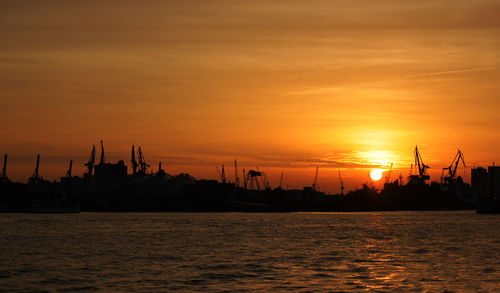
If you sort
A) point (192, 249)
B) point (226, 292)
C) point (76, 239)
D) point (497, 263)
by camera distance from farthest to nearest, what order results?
point (76, 239)
point (192, 249)
point (497, 263)
point (226, 292)

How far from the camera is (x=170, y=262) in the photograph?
6794 centimetres

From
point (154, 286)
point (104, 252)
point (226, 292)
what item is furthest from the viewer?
point (104, 252)

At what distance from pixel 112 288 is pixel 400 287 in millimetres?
20210

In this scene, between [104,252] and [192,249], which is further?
[192,249]

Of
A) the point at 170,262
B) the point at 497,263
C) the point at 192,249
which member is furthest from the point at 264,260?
the point at 497,263

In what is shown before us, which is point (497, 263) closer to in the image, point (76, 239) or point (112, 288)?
point (112, 288)

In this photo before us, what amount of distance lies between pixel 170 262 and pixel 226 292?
22.2 metres

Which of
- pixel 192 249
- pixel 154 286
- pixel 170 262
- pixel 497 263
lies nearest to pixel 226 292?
pixel 154 286

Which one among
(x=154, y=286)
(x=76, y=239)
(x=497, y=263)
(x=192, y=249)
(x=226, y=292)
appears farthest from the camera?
(x=76, y=239)

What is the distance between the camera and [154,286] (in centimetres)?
4975

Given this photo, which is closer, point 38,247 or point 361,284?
point 361,284

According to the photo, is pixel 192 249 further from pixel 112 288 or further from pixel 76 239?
pixel 112 288

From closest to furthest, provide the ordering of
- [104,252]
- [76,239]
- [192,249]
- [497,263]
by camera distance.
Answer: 1. [497,263]
2. [104,252]
3. [192,249]
4. [76,239]

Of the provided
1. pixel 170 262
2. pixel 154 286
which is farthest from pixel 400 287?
pixel 170 262
